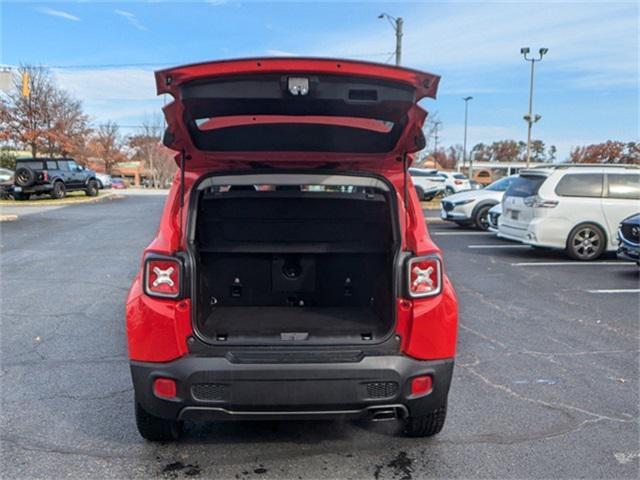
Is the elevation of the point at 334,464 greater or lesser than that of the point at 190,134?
lesser

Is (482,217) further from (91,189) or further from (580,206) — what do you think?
(91,189)

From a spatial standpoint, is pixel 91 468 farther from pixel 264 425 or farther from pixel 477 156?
pixel 477 156

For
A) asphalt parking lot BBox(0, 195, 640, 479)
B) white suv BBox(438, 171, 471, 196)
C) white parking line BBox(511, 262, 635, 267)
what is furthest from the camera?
white suv BBox(438, 171, 471, 196)

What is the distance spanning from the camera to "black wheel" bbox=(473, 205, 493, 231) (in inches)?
560

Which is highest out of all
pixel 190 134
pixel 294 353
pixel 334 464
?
pixel 190 134

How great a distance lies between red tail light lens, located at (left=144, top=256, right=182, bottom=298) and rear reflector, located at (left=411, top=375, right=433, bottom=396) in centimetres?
130

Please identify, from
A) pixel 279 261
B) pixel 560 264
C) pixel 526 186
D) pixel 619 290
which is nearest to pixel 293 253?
pixel 279 261

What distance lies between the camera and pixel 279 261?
11.9ft

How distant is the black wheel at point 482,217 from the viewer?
1423cm

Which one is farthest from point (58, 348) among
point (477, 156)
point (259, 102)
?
point (477, 156)

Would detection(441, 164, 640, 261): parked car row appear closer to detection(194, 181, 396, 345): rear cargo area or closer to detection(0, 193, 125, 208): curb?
detection(194, 181, 396, 345): rear cargo area

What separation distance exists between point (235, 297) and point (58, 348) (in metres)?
2.19

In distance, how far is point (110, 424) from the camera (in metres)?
3.36

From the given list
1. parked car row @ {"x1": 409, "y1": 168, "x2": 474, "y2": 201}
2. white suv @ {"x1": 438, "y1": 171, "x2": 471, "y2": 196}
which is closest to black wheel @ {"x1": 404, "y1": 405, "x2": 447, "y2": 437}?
parked car row @ {"x1": 409, "y1": 168, "x2": 474, "y2": 201}
